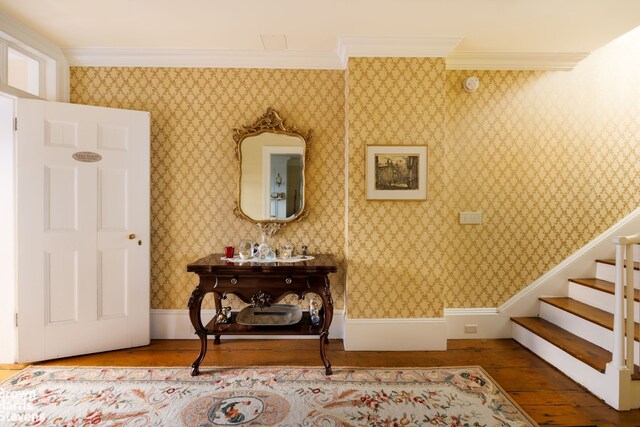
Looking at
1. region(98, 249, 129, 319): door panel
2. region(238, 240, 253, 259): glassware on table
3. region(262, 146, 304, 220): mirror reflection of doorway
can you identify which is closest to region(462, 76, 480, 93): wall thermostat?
region(262, 146, 304, 220): mirror reflection of doorway

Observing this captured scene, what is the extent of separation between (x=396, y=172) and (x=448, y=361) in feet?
5.47

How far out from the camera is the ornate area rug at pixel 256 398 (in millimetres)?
2041

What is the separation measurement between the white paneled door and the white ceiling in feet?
2.18

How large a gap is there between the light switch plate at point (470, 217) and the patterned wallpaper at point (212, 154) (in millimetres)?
1251

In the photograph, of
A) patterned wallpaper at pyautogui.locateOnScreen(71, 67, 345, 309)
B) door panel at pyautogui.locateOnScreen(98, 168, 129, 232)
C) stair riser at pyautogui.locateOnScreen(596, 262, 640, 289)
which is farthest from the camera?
patterned wallpaper at pyautogui.locateOnScreen(71, 67, 345, 309)

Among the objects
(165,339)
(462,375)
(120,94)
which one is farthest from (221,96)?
(462,375)

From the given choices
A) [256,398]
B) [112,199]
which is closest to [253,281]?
[256,398]

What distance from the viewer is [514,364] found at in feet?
9.15

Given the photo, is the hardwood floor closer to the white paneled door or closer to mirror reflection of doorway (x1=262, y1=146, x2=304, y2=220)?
the white paneled door

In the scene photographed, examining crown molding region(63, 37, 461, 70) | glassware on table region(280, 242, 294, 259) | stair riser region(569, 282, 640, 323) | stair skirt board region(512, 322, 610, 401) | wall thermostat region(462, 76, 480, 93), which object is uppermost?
crown molding region(63, 37, 461, 70)

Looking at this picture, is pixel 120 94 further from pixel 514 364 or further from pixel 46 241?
pixel 514 364

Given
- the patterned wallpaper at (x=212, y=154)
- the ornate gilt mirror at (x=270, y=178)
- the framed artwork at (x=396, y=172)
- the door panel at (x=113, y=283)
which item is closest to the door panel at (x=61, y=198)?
the door panel at (x=113, y=283)

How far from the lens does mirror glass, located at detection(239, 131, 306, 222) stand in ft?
10.6

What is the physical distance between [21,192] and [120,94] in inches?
47.4
